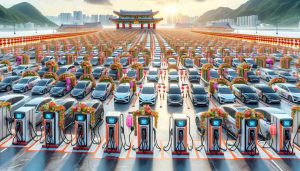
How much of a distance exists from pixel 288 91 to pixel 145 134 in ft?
58.8

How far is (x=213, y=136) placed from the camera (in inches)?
584

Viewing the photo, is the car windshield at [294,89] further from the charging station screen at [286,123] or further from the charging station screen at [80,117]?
the charging station screen at [80,117]

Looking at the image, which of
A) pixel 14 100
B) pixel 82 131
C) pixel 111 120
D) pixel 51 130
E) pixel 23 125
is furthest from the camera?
pixel 14 100

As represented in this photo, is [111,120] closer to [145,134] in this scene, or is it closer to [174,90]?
[145,134]

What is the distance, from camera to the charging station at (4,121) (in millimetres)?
16250

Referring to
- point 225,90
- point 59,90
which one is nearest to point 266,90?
point 225,90

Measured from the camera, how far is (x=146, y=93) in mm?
26359

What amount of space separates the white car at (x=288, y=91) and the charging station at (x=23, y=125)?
2157cm

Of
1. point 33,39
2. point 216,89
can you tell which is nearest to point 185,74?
point 216,89

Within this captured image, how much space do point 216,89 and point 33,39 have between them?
76051 mm

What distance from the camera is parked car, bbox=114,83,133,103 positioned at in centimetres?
2595

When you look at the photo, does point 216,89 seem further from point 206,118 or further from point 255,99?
point 206,118

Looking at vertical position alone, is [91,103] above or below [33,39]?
below

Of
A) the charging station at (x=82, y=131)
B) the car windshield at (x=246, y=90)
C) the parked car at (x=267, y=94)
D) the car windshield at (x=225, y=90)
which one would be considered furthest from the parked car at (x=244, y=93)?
the charging station at (x=82, y=131)
